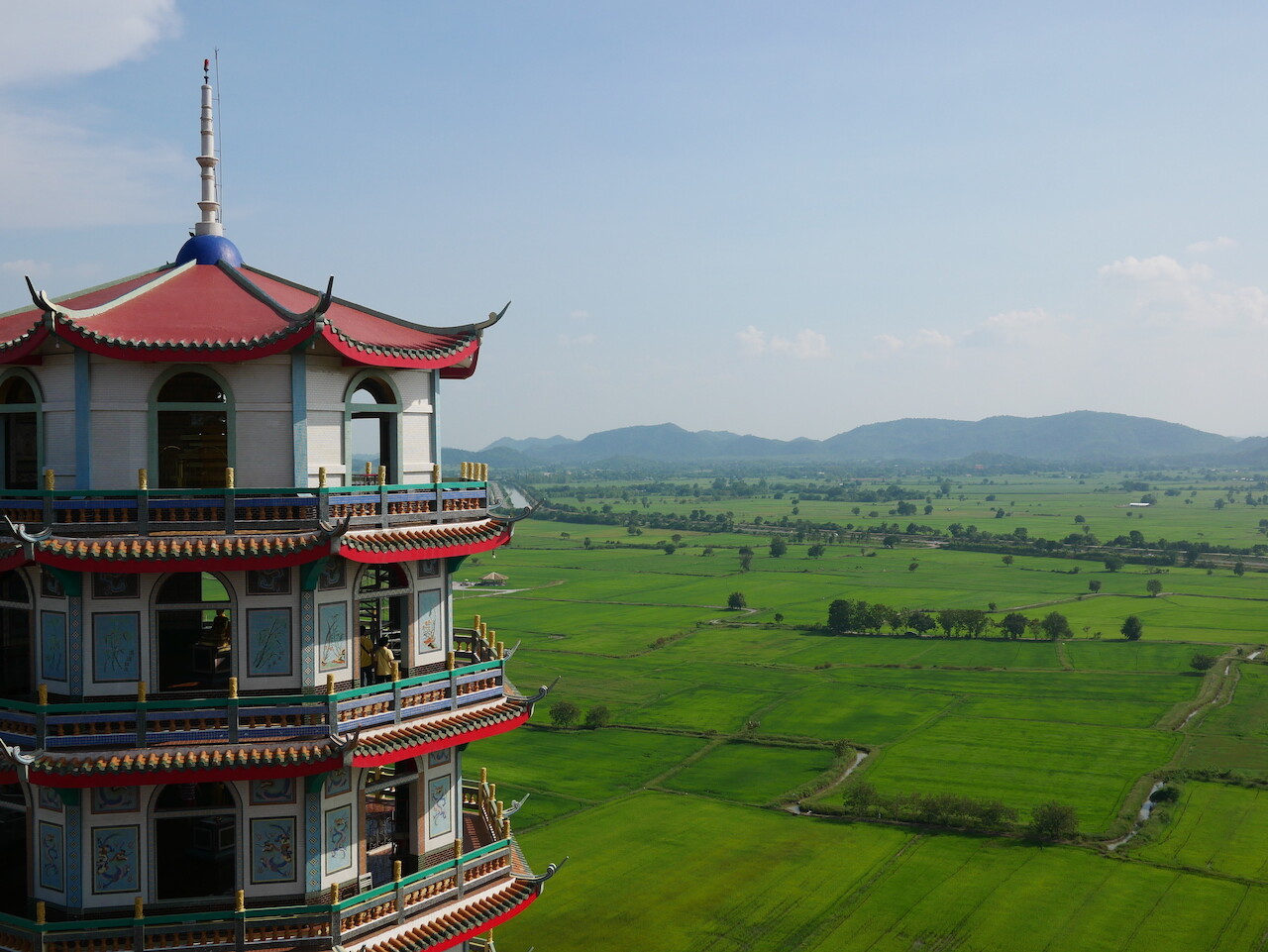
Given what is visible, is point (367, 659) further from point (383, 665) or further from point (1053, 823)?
point (1053, 823)

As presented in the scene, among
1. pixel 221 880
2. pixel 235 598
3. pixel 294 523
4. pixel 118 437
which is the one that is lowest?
pixel 221 880

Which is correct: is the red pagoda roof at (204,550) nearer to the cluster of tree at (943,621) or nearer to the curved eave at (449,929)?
the curved eave at (449,929)

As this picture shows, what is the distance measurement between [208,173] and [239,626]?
817cm

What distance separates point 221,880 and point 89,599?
5.36 meters

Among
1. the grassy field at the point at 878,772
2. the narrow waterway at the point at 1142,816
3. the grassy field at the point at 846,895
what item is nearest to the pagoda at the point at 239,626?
the grassy field at the point at 846,895

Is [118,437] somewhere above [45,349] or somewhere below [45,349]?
below

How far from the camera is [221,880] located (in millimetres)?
18609

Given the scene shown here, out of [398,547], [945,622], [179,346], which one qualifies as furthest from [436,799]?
[945,622]

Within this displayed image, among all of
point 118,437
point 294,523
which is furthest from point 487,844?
point 118,437

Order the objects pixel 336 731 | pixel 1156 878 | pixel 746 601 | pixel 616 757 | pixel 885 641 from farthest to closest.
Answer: pixel 746 601 < pixel 885 641 < pixel 616 757 < pixel 1156 878 < pixel 336 731

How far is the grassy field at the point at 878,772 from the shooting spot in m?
57.2

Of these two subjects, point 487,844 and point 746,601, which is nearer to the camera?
point 487,844

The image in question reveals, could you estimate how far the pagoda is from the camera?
15.9 metres

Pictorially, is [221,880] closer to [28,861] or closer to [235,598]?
[28,861]
